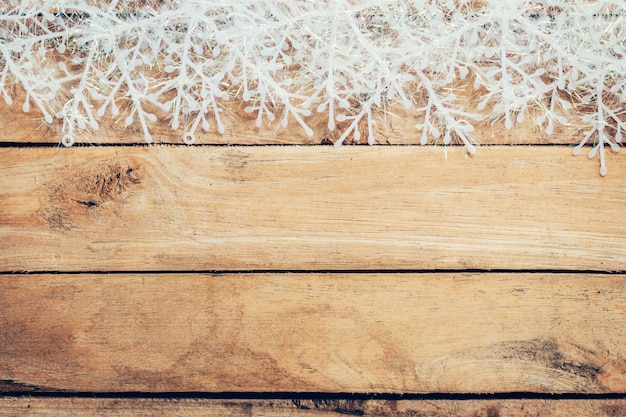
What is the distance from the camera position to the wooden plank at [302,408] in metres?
0.79

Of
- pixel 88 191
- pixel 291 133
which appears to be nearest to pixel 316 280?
pixel 291 133

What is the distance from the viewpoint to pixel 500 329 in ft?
2.60

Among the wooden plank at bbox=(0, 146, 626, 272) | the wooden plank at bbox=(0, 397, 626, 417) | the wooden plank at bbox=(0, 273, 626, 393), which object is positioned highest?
the wooden plank at bbox=(0, 146, 626, 272)

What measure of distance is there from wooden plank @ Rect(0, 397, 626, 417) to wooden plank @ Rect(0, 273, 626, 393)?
19mm

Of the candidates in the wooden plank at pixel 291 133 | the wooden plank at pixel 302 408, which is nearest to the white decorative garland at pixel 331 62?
the wooden plank at pixel 291 133

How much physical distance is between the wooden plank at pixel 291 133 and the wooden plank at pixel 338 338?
0.66ft

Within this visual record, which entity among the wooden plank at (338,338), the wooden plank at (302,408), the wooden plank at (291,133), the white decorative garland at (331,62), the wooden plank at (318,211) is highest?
the white decorative garland at (331,62)

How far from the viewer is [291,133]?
802 millimetres

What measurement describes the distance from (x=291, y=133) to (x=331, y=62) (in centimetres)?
12

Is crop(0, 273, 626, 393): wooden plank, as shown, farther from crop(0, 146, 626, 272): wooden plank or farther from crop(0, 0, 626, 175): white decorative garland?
crop(0, 0, 626, 175): white decorative garland

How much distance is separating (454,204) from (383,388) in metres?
0.29

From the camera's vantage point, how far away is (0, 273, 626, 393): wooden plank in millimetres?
791

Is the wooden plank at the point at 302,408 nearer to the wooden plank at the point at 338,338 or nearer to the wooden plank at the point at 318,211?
the wooden plank at the point at 338,338

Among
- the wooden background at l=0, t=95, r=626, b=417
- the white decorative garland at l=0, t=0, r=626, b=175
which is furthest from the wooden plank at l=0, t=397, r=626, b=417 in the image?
the white decorative garland at l=0, t=0, r=626, b=175
